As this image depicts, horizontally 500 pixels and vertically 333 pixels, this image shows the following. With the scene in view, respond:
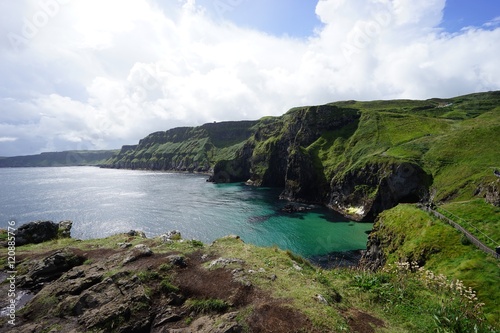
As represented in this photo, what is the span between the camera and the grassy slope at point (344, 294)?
14.4m

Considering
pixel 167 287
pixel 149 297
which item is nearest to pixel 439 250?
pixel 167 287

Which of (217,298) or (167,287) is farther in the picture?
(167,287)

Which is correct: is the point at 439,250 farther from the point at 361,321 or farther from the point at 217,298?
the point at 217,298

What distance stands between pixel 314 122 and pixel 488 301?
13263 centimetres

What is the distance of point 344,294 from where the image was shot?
1803 centimetres

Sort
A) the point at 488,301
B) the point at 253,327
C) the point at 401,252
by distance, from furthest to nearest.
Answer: the point at 401,252 < the point at 488,301 < the point at 253,327

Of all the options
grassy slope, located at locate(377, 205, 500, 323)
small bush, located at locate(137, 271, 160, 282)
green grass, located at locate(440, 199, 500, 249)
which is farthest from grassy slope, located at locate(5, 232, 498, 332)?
green grass, located at locate(440, 199, 500, 249)

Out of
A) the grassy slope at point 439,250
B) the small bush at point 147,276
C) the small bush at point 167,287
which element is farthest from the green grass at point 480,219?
the small bush at point 147,276

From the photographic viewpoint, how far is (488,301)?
22656mm

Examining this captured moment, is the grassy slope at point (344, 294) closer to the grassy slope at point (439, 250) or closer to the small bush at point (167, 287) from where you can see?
the small bush at point (167, 287)

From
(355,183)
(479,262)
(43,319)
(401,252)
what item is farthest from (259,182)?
(43,319)

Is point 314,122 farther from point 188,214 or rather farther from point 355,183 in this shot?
point 188,214

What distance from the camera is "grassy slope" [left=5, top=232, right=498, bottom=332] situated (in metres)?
14.4

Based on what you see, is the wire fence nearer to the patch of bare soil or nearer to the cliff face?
the cliff face
